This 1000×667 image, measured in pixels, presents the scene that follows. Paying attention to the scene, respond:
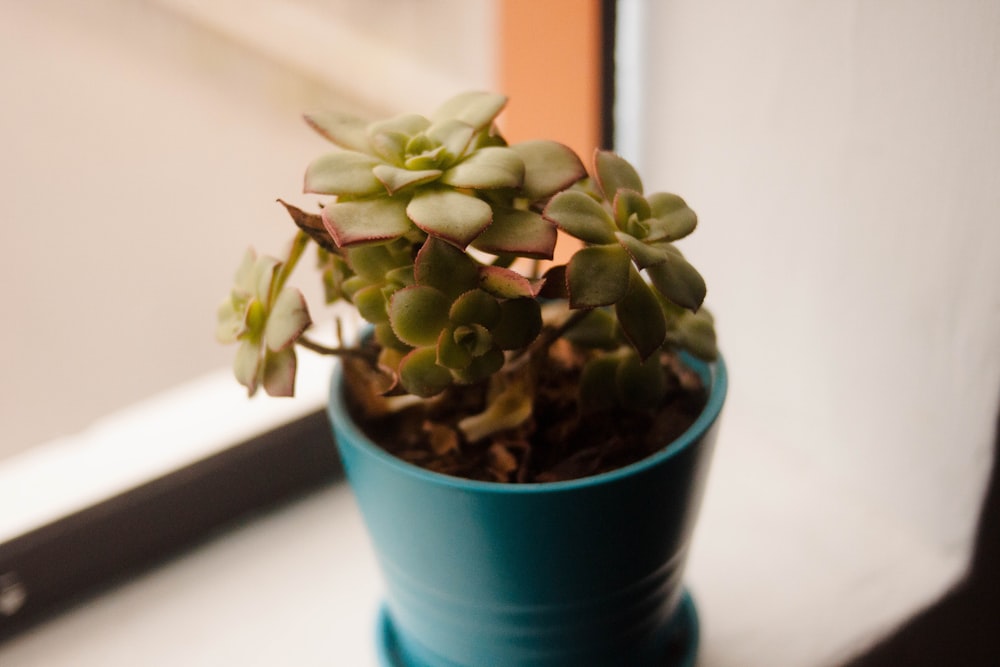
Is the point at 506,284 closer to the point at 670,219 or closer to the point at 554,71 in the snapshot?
the point at 670,219

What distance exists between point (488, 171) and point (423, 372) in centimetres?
10

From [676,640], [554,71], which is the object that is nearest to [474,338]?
[676,640]

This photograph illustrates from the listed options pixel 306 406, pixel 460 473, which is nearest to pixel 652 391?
pixel 460 473

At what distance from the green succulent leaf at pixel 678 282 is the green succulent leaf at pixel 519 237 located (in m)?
0.05

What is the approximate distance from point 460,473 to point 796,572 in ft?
1.16

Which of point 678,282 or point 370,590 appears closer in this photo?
point 678,282

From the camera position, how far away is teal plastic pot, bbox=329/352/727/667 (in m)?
0.41

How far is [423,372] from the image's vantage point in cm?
40

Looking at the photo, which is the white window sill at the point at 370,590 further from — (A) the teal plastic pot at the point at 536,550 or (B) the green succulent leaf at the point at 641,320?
(B) the green succulent leaf at the point at 641,320

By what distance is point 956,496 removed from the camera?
623mm

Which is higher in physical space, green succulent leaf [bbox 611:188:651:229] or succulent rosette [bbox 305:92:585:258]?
succulent rosette [bbox 305:92:585:258]

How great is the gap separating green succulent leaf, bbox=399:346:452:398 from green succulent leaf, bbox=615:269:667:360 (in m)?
0.09

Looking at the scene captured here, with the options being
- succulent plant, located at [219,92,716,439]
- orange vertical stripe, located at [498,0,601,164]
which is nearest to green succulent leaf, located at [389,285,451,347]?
succulent plant, located at [219,92,716,439]

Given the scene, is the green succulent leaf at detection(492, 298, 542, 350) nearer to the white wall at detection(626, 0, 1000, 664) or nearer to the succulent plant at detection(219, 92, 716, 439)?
the succulent plant at detection(219, 92, 716, 439)
